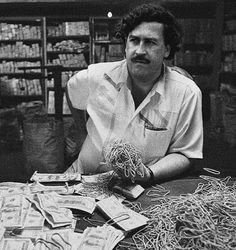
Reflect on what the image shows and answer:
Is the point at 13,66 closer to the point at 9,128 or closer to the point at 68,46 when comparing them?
the point at 68,46

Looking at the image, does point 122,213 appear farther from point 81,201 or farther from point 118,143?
point 118,143

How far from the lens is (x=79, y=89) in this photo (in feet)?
7.00

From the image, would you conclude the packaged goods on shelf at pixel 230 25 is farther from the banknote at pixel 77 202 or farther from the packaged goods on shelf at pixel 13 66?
the banknote at pixel 77 202

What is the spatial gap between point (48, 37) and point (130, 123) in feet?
17.3

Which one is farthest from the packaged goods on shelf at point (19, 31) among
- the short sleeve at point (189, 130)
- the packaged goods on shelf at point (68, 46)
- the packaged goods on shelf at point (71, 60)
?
the short sleeve at point (189, 130)

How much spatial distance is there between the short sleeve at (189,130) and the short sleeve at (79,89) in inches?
21.3

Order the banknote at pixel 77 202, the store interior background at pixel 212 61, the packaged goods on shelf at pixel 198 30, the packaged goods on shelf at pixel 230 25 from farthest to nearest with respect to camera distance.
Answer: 1. the packaged goods on shelf at pixel 198 30
2. the packaged goods on shelf at pixel 230 25
3. the store interior background at pixel 212 61
4. the banknote at pixel 77 202

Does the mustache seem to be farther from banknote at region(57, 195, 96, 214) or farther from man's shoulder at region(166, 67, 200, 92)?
banknote at region(57, 195, 96, 214)

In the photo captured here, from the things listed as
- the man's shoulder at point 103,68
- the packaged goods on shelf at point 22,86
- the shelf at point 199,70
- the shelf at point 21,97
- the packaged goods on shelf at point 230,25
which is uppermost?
the packaged goods on shelf at point 230,25

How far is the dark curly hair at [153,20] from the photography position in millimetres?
1936

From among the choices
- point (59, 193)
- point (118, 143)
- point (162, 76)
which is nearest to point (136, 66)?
point (162, 76)

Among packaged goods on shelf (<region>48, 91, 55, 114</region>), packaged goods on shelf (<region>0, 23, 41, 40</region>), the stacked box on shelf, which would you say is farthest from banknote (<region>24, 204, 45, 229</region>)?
packaged goods on shelf (<region>0, 23, 41, 40</region>)

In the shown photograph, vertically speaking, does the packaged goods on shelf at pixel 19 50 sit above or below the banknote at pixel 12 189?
above

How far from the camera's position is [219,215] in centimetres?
118
